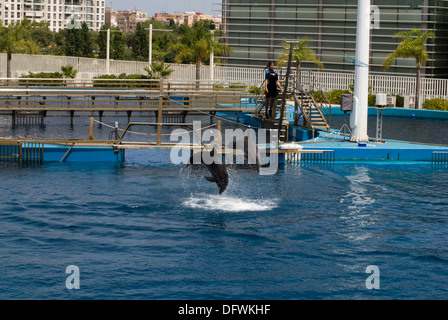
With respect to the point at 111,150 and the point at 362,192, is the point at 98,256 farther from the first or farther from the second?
the point at 111,150

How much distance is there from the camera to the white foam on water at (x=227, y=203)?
1750 centimetres

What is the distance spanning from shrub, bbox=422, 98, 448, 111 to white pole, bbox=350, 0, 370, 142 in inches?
698

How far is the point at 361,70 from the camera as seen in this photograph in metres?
24.3

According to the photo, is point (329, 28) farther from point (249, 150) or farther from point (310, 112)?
point (249, 150)

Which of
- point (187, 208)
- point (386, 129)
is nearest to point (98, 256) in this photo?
point (187, 208)

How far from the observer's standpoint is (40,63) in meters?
61.4

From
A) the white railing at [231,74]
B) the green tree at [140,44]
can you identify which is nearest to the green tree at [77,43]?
the green tree at [140,44]

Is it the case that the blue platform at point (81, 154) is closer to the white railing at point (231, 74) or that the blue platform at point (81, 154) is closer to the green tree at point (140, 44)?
the white railing at point (231, 74)

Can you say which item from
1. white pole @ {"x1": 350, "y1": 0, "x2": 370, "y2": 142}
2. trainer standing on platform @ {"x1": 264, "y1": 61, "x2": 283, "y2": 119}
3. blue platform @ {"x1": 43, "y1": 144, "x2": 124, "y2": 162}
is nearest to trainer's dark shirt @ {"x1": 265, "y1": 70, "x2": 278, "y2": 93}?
trainer standing on platform @ {"x1": 264, "y1": 61, "x2": 283, "y2": 119}

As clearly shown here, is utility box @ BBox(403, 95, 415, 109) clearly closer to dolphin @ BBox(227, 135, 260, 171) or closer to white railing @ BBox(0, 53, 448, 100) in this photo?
white railing @ BBox(0, 53, 448, 100)

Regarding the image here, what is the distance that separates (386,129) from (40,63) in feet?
120

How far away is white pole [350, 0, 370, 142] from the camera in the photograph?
24.2m

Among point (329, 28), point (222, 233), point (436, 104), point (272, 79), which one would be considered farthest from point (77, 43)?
point (222, 233)

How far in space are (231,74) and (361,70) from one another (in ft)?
96.3
